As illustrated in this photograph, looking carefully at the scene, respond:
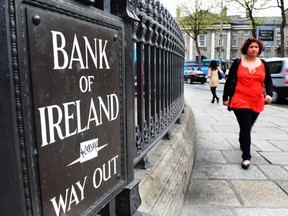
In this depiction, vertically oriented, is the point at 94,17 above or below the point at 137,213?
above

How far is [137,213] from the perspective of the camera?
165 cm

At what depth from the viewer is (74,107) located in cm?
105

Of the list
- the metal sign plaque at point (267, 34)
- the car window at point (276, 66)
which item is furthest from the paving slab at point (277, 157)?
the metal sign plaque at point (267, 34)

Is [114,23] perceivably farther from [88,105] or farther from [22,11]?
[22,11]

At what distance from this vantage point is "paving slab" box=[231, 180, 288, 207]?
2.63 m

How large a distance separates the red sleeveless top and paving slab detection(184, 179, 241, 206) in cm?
104

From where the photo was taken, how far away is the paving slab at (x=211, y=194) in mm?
2645

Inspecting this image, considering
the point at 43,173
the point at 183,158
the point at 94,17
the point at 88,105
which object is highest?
the point at 94,17

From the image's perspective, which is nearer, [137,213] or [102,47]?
[102,47]

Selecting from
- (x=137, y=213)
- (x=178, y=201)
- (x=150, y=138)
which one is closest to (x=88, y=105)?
(x=137, y=213)

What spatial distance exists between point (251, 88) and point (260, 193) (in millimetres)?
1292

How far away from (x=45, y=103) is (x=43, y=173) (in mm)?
215

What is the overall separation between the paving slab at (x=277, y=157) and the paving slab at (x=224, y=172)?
0.43 metres

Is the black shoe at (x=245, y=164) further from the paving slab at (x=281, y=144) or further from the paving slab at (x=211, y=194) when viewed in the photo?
the paving slab at (x=281, y=144)
